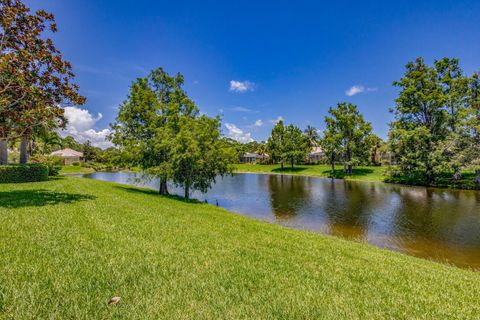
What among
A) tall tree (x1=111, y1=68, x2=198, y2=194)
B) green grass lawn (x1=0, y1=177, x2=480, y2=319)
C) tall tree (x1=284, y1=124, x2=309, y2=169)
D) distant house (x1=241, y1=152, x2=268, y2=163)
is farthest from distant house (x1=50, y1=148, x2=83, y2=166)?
green grass lawn (x1=0, y1=177, x2=480, y2=319)

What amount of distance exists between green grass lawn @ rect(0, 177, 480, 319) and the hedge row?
1460 centimetres

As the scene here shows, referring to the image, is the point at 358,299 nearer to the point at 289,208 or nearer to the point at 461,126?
the point at 289,208

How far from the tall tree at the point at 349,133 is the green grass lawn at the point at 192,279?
51799 millimetres

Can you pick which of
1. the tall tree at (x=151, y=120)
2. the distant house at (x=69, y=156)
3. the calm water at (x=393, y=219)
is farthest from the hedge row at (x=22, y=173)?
the distant house at (x=69, y=156)

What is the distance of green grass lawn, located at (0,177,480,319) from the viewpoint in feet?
11.8

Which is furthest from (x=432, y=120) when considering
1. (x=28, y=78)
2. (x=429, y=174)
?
(x=28, y=78)

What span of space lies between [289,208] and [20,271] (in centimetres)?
2005

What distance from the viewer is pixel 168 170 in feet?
61.8

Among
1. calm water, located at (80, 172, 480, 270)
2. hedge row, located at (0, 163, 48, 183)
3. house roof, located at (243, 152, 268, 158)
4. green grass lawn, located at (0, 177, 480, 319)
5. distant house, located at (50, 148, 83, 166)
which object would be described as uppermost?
house roof, located at (243, 152, 268, 158)

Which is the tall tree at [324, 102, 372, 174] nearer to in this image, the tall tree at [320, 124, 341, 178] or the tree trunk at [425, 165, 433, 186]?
the tall tree at [320, 124, 341, 178]

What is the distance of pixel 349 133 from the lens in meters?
56.6

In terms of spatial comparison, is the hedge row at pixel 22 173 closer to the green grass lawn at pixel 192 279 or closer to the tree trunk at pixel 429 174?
the green grass lawn at pixel 192 279

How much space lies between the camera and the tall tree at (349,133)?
2168 inches

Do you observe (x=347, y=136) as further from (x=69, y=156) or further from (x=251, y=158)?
(x=69, y=156)
